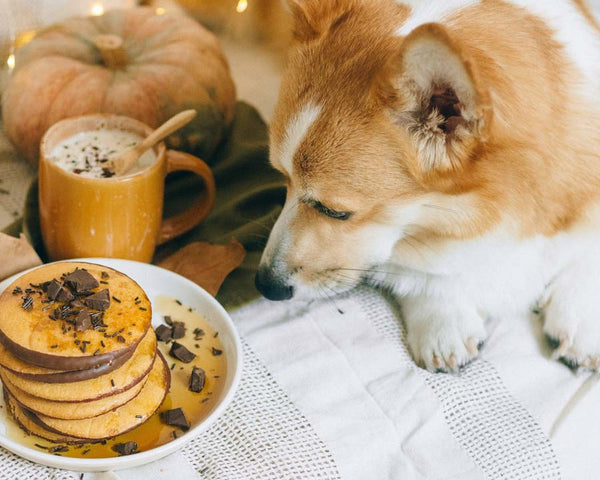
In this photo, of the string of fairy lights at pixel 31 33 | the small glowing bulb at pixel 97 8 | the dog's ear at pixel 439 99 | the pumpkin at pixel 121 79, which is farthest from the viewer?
the small glowing bulb at pixel 97 8

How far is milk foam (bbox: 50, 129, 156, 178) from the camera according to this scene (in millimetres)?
1282

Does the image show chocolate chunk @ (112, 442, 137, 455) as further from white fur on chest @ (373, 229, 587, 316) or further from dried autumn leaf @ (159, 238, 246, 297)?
white fur on chest @ (373, 229, 587, 316)

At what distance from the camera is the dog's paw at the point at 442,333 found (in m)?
1.26

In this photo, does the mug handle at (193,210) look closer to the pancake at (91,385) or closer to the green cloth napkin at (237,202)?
the green cloth napkin at (237,202)

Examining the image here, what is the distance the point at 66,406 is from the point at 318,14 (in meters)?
0.76

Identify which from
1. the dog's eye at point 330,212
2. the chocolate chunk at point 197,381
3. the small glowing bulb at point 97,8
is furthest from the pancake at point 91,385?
the small glowing bulb at point 97,8

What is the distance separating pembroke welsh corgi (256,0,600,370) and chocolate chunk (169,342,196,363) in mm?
196

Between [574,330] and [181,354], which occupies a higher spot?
[574,330]

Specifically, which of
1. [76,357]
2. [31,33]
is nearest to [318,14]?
[76,357]

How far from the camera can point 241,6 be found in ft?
7.14

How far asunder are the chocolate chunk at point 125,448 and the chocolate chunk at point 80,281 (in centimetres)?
23

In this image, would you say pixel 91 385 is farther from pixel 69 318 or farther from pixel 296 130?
pixel 296 130

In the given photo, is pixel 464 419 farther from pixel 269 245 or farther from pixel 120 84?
pixel 120 84

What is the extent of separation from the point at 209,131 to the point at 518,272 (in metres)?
0.79
